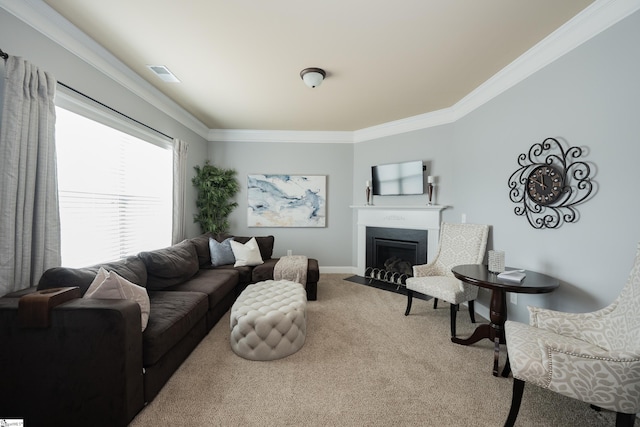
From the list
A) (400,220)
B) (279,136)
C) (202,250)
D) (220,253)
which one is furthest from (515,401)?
(279,136)

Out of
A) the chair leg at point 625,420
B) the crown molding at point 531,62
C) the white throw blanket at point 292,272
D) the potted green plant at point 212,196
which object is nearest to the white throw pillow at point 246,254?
the white throw blanket at point 292,272

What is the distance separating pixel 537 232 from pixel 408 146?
2359 mm

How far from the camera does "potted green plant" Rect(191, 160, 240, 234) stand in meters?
4.47

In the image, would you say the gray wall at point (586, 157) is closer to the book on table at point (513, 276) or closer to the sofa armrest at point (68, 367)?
the book on table at point (513, 276)

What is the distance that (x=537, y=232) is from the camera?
2.38 meters

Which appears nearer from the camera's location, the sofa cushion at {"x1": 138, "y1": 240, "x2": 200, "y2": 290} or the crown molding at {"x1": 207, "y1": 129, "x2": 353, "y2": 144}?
the sofa cushion at {"x1": 138, "y1": 240, "x2": 200, "y2": 290}

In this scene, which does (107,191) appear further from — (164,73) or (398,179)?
(398,179)

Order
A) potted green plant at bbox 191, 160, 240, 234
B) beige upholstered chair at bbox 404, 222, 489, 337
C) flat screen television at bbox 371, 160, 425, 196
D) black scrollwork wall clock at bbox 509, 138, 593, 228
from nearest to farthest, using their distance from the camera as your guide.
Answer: black scrollwork wall clock at bbox 509, 138, 593, 228 < beige upholstered chair at bbox 404, 222, 489, 337 < flat screen television at bbox 371, 160, 425, 196 < potted green plant at bbox 191, 160, 240, 234

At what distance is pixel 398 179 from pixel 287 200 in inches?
80.0

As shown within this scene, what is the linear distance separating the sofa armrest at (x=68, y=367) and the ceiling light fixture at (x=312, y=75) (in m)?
2.57

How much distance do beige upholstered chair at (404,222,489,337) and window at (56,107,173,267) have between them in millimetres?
3272

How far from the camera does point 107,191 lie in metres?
2.70

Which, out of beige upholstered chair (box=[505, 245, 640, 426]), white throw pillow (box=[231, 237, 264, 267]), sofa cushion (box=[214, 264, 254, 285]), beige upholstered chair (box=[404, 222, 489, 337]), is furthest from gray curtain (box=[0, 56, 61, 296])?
beige upholstered chair (box=[404, 222, 489, 337])

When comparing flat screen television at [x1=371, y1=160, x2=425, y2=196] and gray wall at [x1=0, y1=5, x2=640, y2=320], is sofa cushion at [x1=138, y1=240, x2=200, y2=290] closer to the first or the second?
gray wall at [x1=0, y1=5, x2=640, y2=320]
